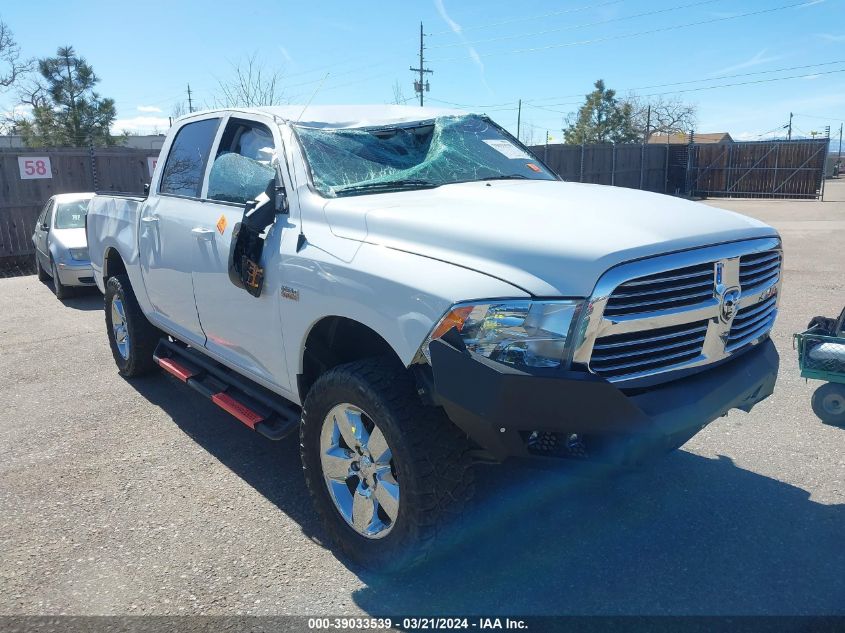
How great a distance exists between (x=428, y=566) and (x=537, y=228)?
1.61 m

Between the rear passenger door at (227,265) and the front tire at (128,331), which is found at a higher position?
the rear passenger door at (227,265)

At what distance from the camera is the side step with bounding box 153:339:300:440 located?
3.73m

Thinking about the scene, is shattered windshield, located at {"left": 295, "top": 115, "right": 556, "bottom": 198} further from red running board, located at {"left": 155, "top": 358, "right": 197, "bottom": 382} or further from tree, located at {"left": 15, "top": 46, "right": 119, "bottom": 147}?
tree, located at {"left": 15, "top": 46, "right": 119, "bottom": 147}

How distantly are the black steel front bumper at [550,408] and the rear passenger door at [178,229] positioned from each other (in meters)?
2.37

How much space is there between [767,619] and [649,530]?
28.8 inches

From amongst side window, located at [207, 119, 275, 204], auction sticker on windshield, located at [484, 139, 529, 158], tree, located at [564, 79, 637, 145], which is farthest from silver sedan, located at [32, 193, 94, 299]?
tree, located at [564, 79, 637, 145]

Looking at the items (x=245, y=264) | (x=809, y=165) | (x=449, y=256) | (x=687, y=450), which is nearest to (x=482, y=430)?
(x=449, y=256)

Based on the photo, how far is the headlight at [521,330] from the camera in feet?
7.94

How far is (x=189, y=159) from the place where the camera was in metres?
4.71

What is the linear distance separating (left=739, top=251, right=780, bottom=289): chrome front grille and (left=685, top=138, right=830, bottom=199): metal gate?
29.0 metres

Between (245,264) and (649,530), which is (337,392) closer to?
(245,264)

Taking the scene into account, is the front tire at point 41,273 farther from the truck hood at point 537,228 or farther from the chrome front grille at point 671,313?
the chrome front grille at point 671,313

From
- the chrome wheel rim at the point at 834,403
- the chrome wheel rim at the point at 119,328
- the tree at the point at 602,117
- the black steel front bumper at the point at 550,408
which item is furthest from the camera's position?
the tree at the point at 602,117

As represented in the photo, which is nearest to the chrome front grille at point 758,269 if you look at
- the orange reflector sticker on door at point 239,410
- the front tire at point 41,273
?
the orange reflector sticker on door at point 239,410
